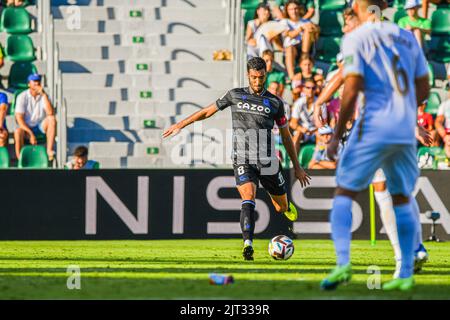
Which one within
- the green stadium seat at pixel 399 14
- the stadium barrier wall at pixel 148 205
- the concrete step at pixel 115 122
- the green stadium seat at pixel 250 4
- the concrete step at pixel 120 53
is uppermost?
the green stadium seat at pixel 250 4

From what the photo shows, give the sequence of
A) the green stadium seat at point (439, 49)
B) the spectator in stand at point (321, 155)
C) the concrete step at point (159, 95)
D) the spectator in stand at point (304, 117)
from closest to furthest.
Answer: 1. the spectator in stand at point (321, 155)
2. the spectator in stand at point (304, 117)
3. the concrete step at point (159, 95)
4. the green stadium seat at point (439, 49)

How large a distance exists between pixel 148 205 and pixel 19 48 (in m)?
5.17

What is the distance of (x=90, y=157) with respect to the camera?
1911 cm

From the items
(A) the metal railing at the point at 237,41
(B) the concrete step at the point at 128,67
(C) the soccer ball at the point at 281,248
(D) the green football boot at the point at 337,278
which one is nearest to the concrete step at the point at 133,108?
(B) the concrete step at the point at 128,67

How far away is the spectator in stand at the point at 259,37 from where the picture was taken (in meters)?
20.0

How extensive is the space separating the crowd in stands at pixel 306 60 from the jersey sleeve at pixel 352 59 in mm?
9844

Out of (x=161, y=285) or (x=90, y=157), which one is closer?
(x=161, y=285)

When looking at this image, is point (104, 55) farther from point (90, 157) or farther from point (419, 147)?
point (419, 147)

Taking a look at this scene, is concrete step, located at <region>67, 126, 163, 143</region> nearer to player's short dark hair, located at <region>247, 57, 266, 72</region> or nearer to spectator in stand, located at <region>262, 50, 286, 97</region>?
spectator in stand, located at <region>262, 50, 286, 97</region>

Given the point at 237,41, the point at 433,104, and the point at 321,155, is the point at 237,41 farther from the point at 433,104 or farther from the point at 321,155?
the point at 433,104

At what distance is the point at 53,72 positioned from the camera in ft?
63.1

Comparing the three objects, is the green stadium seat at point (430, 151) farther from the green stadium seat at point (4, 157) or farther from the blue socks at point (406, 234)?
the blue socks at point (406, 234)
